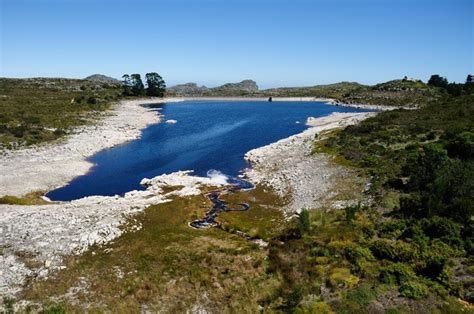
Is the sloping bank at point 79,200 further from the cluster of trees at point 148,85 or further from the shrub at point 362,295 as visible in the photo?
the cluster of trees at point 148,85

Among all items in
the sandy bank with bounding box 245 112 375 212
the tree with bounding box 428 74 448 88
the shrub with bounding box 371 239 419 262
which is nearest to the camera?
the shrub with bounding box 371 239 419 262

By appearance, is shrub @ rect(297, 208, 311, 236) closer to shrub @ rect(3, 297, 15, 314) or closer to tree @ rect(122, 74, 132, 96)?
shrub @ rect(3, 297, 15, 314)

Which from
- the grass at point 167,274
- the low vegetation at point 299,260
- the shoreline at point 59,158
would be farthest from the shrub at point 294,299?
the shoreline at point 59,158

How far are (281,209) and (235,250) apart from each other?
947 cm

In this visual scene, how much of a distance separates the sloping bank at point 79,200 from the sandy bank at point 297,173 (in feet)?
0.32

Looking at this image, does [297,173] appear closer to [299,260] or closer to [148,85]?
[299,260]

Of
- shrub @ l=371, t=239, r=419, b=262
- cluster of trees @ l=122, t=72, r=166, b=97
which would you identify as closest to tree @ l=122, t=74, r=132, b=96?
cluster of trees @ l=122, t=72, r=166, b=97

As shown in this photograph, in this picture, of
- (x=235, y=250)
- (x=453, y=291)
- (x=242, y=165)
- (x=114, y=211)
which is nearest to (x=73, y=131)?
(x=242, y=165)

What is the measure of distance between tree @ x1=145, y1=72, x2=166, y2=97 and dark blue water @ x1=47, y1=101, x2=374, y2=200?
60566 mm

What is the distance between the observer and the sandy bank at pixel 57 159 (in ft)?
136

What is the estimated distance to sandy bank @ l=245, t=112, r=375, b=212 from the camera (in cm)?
3619

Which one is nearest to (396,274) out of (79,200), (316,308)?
(316,308)

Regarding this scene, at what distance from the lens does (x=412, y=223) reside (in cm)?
2589

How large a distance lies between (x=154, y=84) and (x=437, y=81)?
359ft
